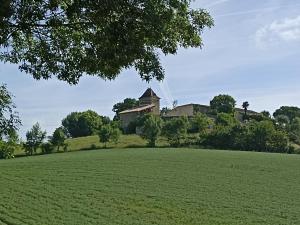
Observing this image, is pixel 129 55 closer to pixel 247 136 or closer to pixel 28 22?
pixel 28 22

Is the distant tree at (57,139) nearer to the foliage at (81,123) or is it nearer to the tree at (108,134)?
the tree at (108,134)

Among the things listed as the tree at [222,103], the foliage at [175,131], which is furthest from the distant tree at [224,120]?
the tree at [222,103]

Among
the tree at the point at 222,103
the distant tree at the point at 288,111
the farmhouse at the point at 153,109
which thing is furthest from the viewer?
the distant tree at the point at 288,111

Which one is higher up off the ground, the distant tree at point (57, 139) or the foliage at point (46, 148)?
the distant tree at point (57, 139)

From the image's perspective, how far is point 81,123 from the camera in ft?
476

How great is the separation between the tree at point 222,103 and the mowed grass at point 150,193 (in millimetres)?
101662

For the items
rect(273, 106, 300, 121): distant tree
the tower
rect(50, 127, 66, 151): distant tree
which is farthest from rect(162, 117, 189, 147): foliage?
rect(273, 106, 300, 121): distant tree

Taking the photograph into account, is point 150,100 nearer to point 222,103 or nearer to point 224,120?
point 222,103

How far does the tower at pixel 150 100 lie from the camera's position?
15912 centimetres

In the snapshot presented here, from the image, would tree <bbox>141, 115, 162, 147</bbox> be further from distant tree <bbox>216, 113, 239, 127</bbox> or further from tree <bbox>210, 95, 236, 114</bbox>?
tree <bbox>210, 95, 236, 114</bbox>

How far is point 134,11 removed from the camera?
290 inches

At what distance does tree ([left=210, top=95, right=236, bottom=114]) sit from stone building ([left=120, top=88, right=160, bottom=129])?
802 inches

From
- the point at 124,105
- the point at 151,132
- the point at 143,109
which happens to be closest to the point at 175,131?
the point at 151,132

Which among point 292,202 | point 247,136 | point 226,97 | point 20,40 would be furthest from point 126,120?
point 20,40
